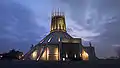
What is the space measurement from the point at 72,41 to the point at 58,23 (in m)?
10.4

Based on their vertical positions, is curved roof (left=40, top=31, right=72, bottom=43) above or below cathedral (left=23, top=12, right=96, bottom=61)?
above

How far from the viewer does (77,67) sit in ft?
62.1

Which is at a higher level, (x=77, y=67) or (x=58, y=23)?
(x=58, y=23)

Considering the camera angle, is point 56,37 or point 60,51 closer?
point 60,51

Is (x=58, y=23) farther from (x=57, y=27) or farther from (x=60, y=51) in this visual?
(x=60, y=51)

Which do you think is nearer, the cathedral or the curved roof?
the cathedral

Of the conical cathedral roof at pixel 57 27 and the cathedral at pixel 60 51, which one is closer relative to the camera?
the cathedral at pixel 60 51

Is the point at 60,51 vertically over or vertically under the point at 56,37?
under

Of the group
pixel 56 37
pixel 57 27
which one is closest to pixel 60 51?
pixel 56 37

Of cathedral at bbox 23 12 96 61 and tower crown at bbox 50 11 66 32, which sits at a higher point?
tower crown at bbox 50 11 66 32

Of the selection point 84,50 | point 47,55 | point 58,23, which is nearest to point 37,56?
point 47,55

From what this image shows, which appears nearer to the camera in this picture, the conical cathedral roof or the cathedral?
the cathedral

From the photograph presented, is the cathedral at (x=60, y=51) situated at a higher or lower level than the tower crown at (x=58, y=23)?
lower

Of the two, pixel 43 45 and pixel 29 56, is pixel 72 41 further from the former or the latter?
pixel 29 56
